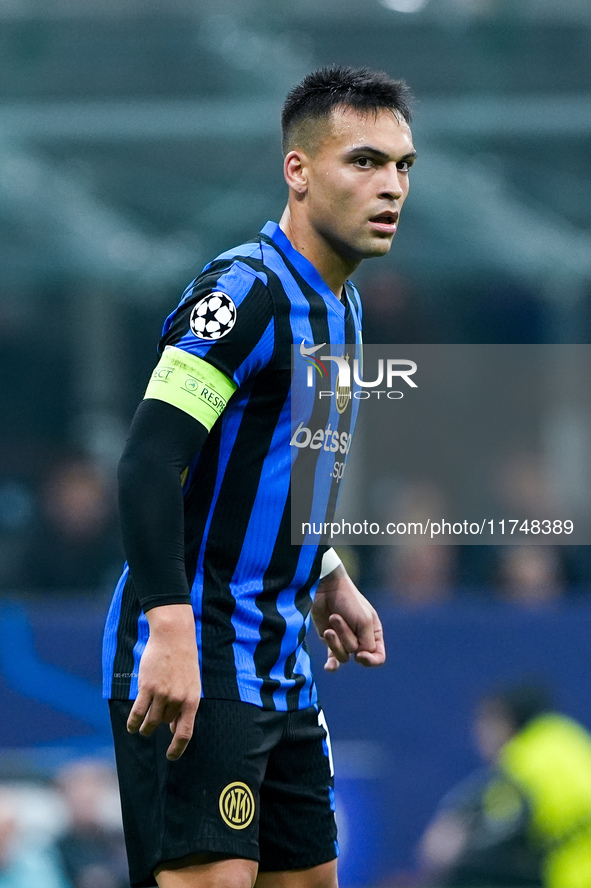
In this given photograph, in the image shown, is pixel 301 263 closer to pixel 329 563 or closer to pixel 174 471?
pixel 174 471

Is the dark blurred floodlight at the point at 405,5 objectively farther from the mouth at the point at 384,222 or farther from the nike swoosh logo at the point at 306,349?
the nike swoosh logo at the point at 306,349

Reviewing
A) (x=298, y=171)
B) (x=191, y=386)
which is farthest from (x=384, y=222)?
(x=191, y=386)

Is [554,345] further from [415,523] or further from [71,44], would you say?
[71,44]

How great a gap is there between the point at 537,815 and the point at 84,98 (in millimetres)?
4568

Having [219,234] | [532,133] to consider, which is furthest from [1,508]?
[532,133]

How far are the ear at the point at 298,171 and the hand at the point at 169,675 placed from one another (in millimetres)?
970

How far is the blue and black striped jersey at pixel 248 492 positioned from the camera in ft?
8.64

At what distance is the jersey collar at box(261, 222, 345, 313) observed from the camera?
2869 mm

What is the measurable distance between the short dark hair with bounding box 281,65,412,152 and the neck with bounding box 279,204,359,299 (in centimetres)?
20

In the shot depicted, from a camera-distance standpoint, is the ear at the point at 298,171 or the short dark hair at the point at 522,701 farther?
the short dark hair at the point at 522,701

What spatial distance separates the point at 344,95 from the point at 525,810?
172 inches

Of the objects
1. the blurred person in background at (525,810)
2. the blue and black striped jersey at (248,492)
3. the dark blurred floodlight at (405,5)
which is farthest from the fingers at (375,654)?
the dark blurred floodlight at (405,5)

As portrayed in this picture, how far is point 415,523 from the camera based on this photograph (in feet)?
23.9

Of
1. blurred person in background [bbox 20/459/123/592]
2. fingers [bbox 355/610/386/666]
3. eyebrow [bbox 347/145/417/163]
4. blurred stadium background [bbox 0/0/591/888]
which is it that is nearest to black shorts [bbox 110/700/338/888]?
fingers [bbox 355/610/386/666]
